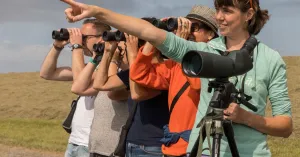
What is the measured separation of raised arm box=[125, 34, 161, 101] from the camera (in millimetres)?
4285

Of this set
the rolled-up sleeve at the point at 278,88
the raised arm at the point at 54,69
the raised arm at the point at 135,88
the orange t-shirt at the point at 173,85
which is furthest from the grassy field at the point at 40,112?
the rolled-up sleeve at the point at 278,88

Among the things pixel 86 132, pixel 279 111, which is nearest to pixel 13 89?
pixel 86 132

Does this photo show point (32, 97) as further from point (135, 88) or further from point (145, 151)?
point (135, 88)

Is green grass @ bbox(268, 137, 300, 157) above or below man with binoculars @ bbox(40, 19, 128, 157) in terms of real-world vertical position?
below

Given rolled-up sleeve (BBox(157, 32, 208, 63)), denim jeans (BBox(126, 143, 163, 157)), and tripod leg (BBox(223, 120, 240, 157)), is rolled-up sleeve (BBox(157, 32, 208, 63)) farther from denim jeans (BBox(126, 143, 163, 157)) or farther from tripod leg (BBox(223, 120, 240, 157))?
denim jeans (BBox(126, 143, 163, 157))

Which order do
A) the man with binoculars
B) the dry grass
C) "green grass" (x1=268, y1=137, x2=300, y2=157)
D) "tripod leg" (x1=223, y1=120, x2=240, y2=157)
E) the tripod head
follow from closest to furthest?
1. the tripod head
2. "tripod leg" (x1=223, y1=120, x2=240, y2=157)
3. the man with binoculars
4. "green grass" (x1=268, y1=137, x2=300, y2=157)
5. the dry grass

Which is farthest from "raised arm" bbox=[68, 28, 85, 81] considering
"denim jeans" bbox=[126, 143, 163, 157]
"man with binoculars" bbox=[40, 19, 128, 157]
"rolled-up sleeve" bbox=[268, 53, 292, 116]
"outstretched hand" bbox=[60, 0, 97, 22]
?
"rolled-up sleeve" bbox=[268, 53, 292, 116]

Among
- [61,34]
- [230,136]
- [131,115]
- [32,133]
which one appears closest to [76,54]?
[61,34]

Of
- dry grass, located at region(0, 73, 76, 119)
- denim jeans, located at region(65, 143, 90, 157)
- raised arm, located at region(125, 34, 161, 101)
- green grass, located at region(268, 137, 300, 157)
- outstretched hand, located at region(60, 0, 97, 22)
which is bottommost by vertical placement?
dry grass, located at region(0, 73, 76, 119)

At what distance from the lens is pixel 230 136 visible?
302cm

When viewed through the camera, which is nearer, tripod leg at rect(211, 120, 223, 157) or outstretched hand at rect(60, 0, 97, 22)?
tripod leg at rect(211, 120, 223, 157)

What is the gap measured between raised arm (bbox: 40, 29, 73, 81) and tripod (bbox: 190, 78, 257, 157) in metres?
3.11

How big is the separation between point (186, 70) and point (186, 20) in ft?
3.63

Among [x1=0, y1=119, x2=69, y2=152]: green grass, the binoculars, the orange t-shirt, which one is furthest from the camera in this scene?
Result: [x1=0, y1=119, x2=69, y2=152]: green grass
